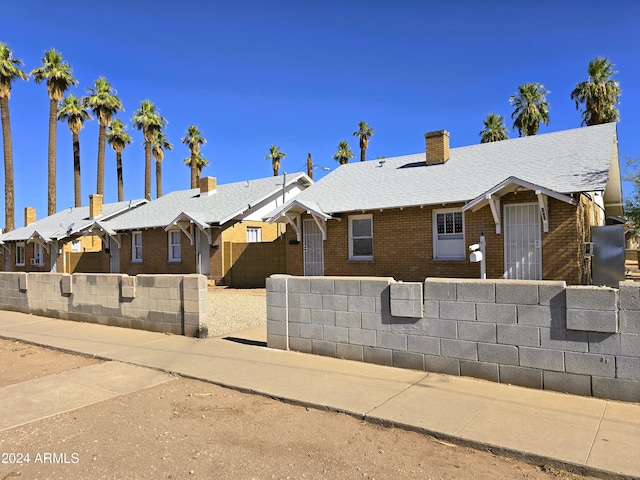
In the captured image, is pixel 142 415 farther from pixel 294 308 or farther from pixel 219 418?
pixel 294 308

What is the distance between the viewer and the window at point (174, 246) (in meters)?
23.8

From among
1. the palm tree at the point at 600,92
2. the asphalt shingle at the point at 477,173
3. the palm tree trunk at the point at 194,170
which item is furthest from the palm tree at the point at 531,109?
the palm tree trunk at the point at 194,170

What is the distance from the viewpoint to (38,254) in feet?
112

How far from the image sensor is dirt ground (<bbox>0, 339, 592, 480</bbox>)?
3912 millimetres

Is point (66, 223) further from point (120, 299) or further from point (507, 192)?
Answer: point (507, 192)

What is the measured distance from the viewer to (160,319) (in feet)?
32.7

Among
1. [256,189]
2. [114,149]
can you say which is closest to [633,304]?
[256,189]

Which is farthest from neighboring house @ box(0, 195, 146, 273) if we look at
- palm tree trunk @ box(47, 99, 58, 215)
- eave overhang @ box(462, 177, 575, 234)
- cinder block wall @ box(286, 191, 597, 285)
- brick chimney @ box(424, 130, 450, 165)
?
eave overhang @ box(462, 177, 575, 234)

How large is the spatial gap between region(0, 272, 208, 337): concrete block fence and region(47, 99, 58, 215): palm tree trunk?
28.9 meters

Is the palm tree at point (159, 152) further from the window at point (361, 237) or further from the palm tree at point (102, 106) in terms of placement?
the window at point (361, 237)

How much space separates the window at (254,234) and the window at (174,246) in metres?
3.42

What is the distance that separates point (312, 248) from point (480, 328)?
11.9 metres

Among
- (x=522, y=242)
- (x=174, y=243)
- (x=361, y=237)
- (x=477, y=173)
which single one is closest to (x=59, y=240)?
(x=174, y=243)

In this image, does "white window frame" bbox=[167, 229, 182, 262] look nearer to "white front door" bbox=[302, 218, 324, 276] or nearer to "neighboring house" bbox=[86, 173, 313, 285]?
"neighboring house" bbox=[86, 173, 313, 285]
